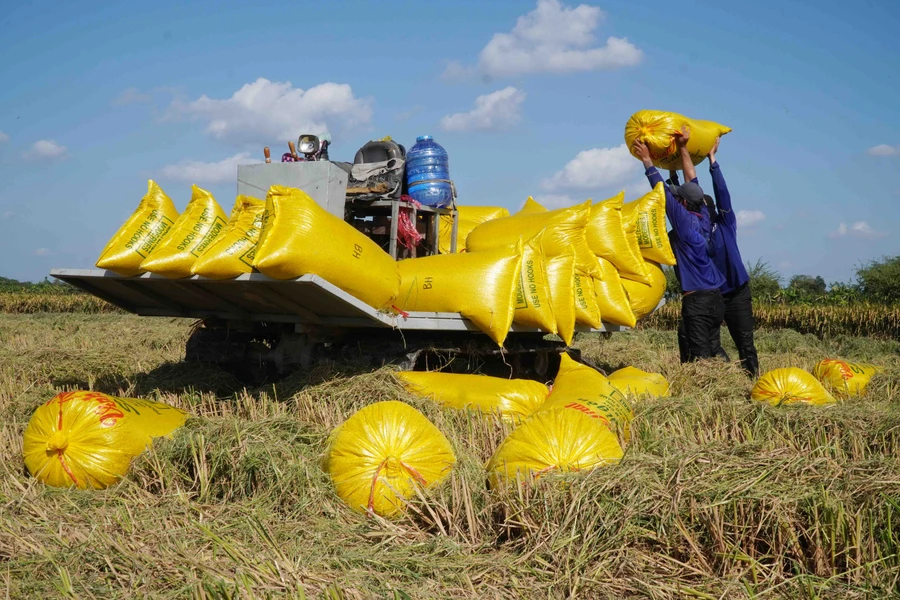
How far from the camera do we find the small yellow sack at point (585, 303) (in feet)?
18.8

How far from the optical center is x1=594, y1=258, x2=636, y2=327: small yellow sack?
607cm

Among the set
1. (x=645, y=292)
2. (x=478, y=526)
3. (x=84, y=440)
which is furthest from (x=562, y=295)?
(x=84, y=440)

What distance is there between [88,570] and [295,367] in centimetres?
308

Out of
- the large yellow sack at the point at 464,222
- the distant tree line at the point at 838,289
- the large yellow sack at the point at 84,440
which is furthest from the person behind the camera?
the distant tree line at the point at 838,289

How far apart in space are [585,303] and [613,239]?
69 cm

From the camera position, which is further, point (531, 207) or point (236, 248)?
point (531, 207)

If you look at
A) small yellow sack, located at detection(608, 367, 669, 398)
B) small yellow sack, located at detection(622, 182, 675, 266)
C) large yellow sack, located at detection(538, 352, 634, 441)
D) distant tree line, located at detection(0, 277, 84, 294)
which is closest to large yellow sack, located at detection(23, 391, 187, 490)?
large yellow sack, located at detection(538, 352, 634, 441)

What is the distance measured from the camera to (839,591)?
100 inches

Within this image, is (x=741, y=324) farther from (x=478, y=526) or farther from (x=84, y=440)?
(x=84, y=440)

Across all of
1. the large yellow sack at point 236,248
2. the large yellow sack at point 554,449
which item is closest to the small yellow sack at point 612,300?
the large yellow sack at point 554,449

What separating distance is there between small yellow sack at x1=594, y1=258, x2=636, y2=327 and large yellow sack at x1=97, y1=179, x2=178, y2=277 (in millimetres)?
3131

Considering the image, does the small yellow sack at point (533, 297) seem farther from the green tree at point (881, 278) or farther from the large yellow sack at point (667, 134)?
the green tree at point (881, 278)

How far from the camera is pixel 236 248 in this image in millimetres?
4762

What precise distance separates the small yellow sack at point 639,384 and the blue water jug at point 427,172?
2.06 metres
